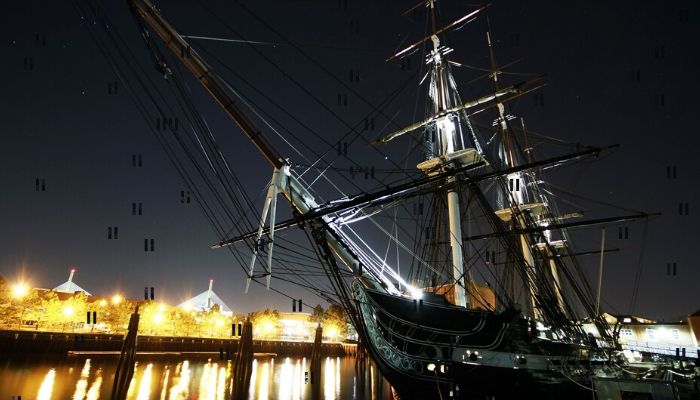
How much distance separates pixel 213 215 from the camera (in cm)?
1245

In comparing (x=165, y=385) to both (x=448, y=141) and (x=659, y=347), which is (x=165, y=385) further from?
(x=659, y=347)

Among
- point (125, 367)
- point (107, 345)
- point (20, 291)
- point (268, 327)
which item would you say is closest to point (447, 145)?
point (125, 367)

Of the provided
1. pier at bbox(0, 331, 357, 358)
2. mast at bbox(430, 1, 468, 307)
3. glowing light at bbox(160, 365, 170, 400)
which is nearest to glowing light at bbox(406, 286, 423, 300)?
mast at bbox(430, 1, 468, 307)

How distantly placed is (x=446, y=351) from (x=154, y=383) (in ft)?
67.1

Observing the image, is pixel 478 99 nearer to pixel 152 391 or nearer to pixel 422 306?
pixel 422 306

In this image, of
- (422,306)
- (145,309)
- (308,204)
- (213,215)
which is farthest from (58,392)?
(145,309)

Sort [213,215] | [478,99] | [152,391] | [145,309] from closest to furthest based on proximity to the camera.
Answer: [213,215] < [152,391] < [478,99] < [145,309]

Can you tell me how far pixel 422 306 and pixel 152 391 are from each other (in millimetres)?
17387

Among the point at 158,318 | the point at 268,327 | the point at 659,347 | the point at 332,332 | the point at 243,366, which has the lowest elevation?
the point at 332,332

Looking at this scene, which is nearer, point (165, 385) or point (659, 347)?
point (165, 385)

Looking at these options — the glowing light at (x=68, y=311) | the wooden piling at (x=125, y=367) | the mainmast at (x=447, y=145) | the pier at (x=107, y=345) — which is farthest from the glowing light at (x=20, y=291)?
the mainmast at (x=447, y=145)

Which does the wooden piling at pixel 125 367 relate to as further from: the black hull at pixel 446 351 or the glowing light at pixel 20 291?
the glowing light at pixel 20 291

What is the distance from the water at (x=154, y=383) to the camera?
21.3 m

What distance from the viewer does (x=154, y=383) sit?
25.7 metres
